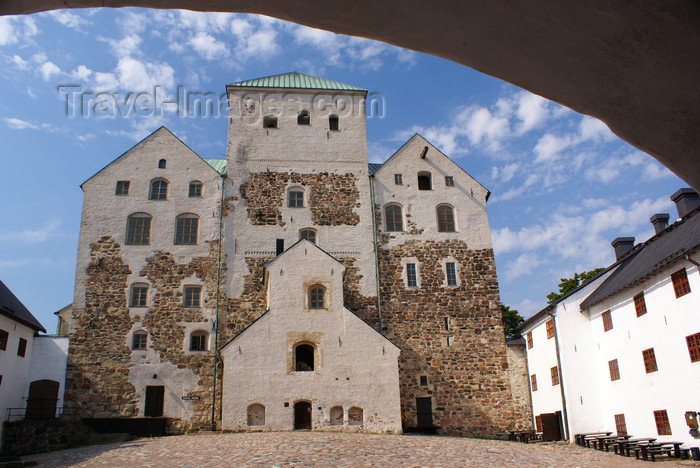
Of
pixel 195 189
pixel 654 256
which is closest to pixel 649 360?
pixel 654 256

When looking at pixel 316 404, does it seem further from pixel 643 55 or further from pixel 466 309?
pixel 643 55

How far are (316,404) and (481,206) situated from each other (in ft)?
44.2

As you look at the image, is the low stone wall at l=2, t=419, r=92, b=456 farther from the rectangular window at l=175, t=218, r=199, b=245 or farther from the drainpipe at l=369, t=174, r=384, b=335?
the drainpipe at l=369, t=174, r=384, b=335

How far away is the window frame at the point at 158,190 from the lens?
27564 millimetres

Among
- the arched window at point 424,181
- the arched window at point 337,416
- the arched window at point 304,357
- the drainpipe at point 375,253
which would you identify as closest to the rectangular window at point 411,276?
the drainpipe at point 375,253

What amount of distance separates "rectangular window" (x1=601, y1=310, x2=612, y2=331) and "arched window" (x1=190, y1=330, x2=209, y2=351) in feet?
57.0

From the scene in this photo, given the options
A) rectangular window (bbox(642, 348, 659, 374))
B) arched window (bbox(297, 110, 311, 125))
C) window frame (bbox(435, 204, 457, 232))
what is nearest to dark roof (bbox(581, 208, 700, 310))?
rectangular window (bbox(642, 348, 659, 374))

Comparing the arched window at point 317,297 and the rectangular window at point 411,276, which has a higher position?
the rectangular window at point 411,276

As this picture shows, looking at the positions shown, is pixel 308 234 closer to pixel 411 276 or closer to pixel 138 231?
pixel 411 276

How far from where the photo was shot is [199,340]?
25266 mm

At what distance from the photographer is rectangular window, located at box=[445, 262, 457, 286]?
88.9 feet

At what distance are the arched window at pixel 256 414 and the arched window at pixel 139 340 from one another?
6194 millimetres

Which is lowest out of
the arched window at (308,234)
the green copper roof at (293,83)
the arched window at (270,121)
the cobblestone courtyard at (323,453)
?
the cobblestone courtyard at (323,453)

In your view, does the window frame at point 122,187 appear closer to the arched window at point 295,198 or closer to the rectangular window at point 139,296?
the rectangular window at point 139,296
